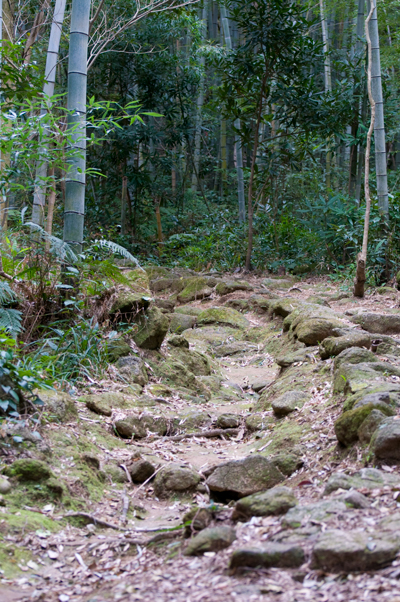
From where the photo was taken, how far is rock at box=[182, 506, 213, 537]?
1.83 meters

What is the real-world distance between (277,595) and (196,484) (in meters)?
1.10

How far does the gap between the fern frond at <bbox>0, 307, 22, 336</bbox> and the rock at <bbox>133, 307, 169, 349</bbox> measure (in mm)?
1081

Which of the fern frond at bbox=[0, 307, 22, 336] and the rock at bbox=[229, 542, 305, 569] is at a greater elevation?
the fern frond at bbox=[0, 307, 22, 336]

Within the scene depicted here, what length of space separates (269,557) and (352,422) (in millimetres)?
936

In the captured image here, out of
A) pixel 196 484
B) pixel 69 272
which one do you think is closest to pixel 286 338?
pixel 69 272

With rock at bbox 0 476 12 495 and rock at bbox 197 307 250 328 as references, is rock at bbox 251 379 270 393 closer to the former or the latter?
rock at bbox 197 307 250 328

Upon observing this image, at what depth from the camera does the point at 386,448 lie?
6.54ft

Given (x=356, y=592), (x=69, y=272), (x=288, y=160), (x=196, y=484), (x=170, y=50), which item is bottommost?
(x=196, y=484)

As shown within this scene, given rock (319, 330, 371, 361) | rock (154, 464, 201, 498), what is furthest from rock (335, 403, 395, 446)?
rock (319, 330, 371, 361)

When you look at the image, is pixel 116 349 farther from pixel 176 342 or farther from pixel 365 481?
pixel 365 481

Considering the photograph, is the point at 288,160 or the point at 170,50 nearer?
the point at 288,160

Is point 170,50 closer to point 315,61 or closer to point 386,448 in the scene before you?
point 315,61

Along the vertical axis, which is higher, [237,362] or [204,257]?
[204,257]

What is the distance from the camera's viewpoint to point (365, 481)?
186 centimetres
